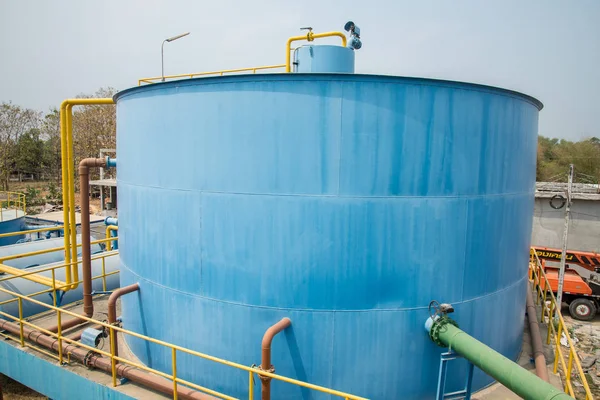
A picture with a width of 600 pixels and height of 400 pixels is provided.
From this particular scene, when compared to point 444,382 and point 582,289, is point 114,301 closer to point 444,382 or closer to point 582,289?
point 444,382

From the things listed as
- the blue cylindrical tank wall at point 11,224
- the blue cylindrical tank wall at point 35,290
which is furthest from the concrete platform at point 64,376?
the blue cylindrical tank wall at point 11,224

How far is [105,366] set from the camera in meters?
7.09

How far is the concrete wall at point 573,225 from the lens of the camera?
22953mm

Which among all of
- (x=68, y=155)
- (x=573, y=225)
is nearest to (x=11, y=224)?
(x=68, y=155)

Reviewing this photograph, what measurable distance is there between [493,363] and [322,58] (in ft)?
19.3

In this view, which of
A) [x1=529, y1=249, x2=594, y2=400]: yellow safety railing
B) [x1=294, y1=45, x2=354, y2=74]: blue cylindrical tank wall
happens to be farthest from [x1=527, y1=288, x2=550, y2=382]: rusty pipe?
[x1=294, y1=45, x2=354, y2=74]: blue cylindrical tank wall

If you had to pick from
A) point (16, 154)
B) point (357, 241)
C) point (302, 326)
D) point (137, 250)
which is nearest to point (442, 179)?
point (357, 241)

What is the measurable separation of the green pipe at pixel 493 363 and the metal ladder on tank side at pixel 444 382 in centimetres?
19

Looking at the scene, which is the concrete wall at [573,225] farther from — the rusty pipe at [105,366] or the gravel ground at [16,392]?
the gravel ground at [16,392]

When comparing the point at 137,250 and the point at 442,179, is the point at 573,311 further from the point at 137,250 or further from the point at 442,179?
the point at 137,250

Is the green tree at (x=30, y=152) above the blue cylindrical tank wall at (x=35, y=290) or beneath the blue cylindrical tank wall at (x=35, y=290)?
above

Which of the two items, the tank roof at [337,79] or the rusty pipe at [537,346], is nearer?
the tank roof at [337,79]

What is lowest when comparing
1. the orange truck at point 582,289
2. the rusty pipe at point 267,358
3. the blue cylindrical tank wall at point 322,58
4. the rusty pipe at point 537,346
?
the orange truck at point 582,289

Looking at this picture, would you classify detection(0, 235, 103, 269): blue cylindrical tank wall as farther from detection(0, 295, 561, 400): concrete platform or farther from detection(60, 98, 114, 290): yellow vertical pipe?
detection(0, 295, 561, 400): concrete platform
